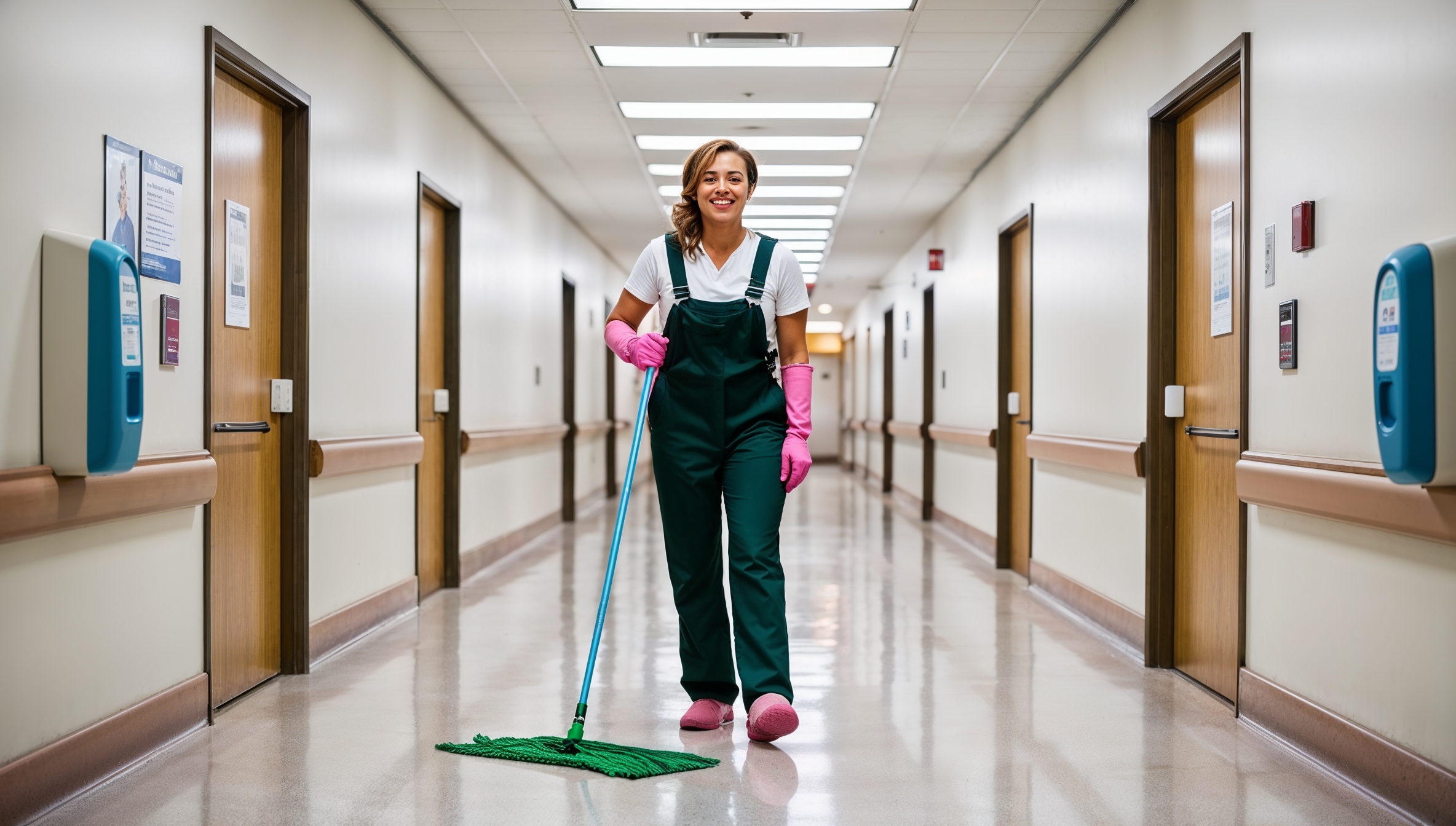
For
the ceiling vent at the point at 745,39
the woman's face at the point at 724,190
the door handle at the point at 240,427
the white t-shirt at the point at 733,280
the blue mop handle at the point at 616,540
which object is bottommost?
the blue mop handle at the point at 616,540

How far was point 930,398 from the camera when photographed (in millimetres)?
9656

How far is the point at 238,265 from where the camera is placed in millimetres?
3535

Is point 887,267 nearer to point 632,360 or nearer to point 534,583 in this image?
point 534,583

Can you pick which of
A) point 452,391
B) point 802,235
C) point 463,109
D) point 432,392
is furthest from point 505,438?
point 802,235

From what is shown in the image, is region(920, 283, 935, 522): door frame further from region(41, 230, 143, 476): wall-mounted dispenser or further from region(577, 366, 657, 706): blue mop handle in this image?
region(41, 230, 143, 476): wall-mounted dispenser

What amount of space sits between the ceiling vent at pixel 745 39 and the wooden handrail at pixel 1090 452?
2.20 meters

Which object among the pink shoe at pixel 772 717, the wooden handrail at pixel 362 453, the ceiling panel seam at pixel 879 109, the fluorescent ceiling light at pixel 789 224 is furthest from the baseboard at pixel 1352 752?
the fluorescent ceiling light at pixel 789 224

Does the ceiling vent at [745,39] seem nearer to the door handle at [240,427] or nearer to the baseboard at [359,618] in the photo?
the door handle at [240,427]

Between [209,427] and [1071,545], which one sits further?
[1071,545]

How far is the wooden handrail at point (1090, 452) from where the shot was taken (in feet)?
13.7

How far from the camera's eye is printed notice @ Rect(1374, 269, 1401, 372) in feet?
7.11

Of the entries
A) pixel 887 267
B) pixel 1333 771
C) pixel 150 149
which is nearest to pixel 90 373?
pixel 150 149

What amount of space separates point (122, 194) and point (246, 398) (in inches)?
39.0

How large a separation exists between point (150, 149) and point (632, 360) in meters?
1.38
